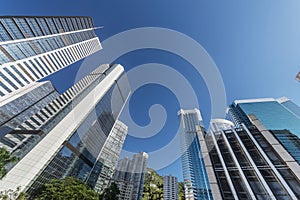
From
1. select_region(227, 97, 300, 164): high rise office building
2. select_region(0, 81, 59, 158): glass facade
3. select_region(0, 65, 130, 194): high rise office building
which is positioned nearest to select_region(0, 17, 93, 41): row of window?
select_region(0, 81, 59, 158): glass facade

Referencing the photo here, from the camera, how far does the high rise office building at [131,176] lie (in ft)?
216

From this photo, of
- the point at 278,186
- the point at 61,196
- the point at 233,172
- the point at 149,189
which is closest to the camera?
the point at 278,186

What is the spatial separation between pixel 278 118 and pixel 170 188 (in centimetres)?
8417

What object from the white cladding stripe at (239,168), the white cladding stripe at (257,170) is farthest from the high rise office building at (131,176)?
the white cladding stripe at (257,170)

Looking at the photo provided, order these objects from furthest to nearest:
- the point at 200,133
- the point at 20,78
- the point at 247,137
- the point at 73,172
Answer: the point at 20,78
the point at 73,172
the point at 200,133
the point at 247,137

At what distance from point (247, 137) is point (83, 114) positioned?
46.5m

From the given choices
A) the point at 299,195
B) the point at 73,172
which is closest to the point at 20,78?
the point at 73,172

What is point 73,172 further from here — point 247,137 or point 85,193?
point 247,137

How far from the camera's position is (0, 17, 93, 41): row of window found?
48.9 meters

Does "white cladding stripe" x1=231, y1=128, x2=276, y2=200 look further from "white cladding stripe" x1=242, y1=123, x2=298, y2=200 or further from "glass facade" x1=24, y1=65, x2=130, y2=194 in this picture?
"glass facade" x1=24, y1=65, x2=130, y2=194

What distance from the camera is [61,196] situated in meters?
16.4

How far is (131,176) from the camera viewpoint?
82.0 m

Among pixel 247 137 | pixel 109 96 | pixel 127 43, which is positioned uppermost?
pixel 109 96

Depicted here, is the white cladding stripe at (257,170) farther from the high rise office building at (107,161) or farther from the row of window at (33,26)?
the row of window at (33,26)
